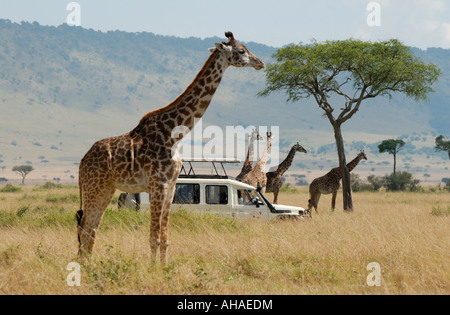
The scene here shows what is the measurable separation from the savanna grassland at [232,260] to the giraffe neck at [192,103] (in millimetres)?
2098

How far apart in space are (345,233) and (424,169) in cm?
18734

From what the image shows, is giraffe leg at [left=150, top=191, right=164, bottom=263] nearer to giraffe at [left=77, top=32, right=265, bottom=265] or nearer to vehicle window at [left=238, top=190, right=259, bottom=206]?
giraffe at [left=77, top=32, right=265, bottom=265]

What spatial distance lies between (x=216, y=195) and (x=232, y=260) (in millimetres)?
5679

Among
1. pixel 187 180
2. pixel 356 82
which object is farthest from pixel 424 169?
pixel 187 180

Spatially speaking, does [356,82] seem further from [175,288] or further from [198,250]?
[175,288]

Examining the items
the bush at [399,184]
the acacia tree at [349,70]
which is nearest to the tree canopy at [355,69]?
the acacia tree at [349,70]

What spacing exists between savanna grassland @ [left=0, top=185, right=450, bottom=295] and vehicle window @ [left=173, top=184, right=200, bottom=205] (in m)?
1.33

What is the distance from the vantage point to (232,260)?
1102 centimetres

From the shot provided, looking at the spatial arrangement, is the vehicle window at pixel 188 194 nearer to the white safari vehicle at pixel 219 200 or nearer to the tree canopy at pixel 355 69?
the white safari vehicle at pixel 219 200

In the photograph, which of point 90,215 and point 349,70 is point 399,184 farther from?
point 90,215

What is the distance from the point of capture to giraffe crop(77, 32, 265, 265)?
9930 mm

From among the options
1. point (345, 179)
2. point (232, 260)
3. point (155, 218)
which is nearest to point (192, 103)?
point (155, 218)

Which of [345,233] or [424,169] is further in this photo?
[424,169]
